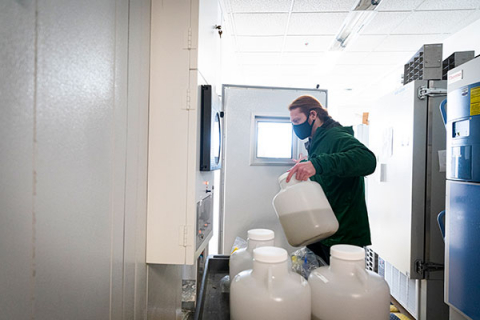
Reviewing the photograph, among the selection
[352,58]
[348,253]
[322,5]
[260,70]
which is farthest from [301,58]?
[348,253]

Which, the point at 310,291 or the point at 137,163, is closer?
the point at 310,291

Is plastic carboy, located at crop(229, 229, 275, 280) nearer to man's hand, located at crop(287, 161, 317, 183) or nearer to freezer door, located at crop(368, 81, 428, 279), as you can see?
man's hand, located at crop(287, 161, 317, 183)

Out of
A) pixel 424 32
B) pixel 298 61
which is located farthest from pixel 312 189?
pixel 298 61

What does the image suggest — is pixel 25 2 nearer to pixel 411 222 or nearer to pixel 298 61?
pixel 411 222

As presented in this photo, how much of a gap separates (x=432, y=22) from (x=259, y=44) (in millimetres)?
1891

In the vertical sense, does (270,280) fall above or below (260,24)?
below

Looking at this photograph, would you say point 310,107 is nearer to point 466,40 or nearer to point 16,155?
point 16,155

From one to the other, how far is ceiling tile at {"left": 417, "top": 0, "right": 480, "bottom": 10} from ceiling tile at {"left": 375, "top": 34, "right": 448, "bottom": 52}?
64 centimetres

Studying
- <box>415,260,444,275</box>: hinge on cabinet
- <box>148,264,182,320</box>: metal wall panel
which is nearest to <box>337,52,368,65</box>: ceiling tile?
<box>415,260,444,275</box>: hinge on cabinet

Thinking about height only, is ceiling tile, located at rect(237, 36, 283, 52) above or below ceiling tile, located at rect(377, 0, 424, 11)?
below

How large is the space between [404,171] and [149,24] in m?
2.11

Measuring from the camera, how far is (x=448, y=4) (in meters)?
2.69

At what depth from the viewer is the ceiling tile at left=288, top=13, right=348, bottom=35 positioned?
290 cm

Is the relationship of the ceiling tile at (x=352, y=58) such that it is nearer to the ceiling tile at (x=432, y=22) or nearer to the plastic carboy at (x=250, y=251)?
the ceiling tile at (x=432, y=22)
